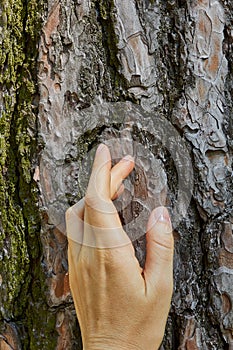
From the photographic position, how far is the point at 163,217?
156 cm

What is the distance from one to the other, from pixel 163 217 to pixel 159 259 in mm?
102

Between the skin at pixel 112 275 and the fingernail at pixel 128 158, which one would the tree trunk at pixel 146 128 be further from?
the skin at pixel 112 275

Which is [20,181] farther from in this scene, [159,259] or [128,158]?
[159,259]

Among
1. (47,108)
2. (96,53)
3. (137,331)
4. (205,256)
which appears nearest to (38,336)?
(137,331)

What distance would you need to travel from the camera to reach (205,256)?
1.69m

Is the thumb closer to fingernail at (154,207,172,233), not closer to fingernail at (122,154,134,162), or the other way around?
fingernail at (154,207,172,233)

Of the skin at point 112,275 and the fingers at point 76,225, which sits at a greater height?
the fingers at point 76,225

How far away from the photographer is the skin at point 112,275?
146 cm

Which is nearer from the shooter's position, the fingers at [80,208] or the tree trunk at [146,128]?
the fingers at [80,208]

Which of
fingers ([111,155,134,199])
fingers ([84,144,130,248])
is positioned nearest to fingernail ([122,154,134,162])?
fingers ([111,155,134,199])

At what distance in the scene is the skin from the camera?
1.46 metres

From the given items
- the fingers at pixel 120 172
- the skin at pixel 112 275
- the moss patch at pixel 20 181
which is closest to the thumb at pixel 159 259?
the skin at pixel 112 275

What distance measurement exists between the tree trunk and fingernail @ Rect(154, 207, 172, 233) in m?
0.09

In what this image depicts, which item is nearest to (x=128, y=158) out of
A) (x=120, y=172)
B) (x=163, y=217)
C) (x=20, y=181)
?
(x=120, y=172)
